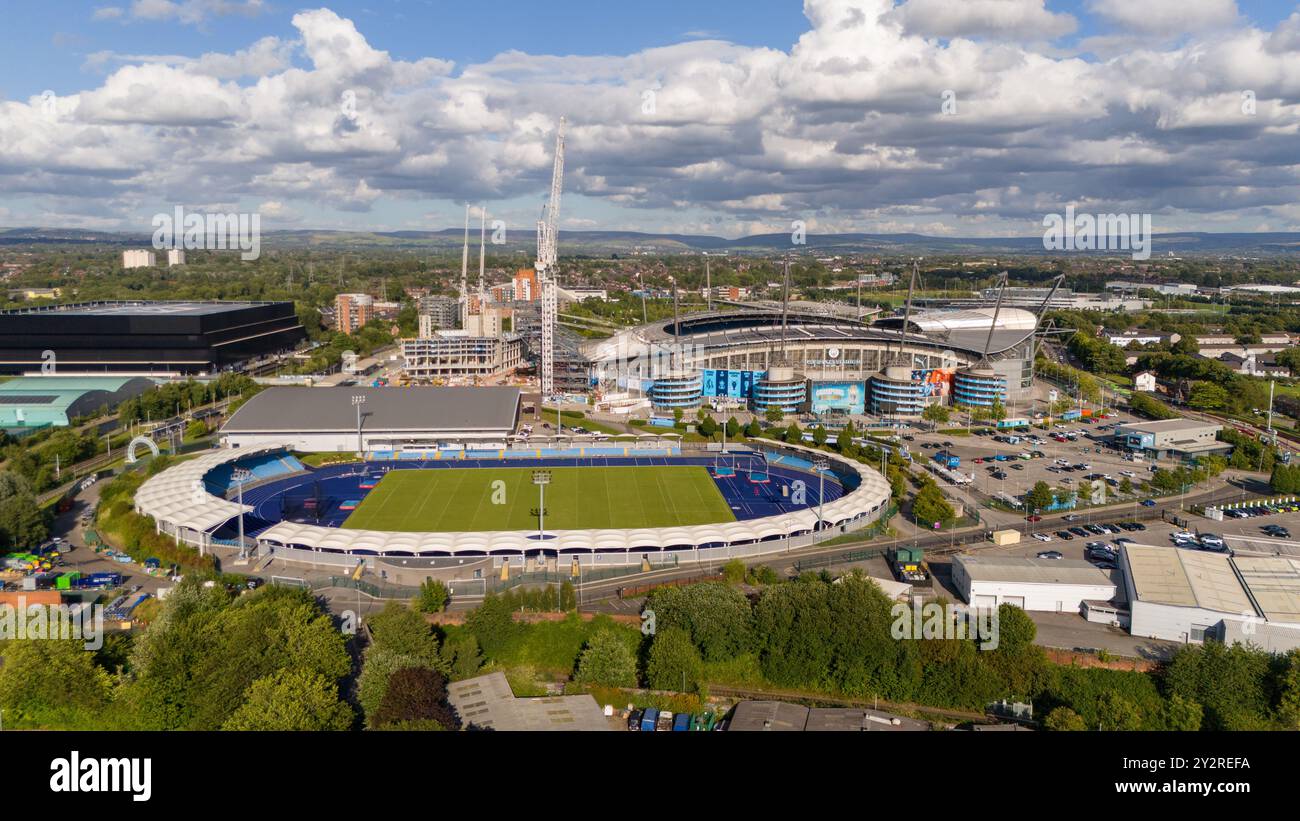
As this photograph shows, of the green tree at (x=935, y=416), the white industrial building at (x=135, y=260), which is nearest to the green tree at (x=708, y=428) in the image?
the green tree at (x=935, y=416)

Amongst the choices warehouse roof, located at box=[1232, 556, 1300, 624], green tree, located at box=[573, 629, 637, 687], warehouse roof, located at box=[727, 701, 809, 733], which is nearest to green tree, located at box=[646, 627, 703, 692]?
green tree, located at box=[573, 629, 637, 687]

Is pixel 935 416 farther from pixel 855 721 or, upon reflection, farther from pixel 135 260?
pixel 135 260

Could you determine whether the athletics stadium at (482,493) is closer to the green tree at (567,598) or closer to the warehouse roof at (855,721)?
the green tree at (567,598)

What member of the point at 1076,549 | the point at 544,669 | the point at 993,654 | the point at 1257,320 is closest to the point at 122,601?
the point at 544,669

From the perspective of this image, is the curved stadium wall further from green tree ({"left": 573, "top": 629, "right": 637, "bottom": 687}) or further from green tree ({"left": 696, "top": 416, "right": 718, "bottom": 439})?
green tree ({"left": 696, "top": 416, "right": 718, "bottom": 439})

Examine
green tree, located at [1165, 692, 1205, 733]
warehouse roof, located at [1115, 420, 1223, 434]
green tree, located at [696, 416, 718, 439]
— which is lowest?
green tree, located at [1165, 692, 1205, 733]

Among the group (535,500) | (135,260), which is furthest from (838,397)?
(135,260)
